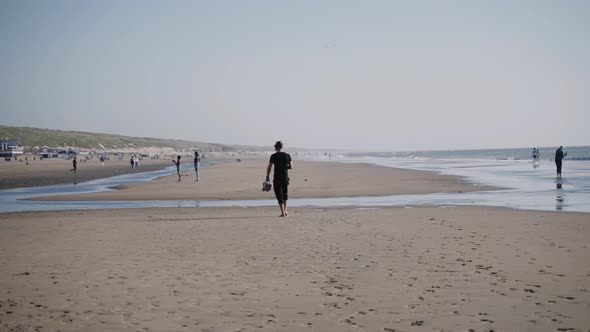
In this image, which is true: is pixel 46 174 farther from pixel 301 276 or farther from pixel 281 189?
pixel 301 276

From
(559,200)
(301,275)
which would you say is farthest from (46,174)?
(301,275)

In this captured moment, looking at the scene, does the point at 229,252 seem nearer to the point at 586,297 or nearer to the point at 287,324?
the point at 287,324

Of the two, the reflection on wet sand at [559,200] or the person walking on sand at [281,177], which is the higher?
the person walking on sand at [281,177]

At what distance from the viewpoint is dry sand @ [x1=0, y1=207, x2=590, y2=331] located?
506cm

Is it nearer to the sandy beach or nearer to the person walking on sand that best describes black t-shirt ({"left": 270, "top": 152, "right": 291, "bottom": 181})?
the person walking on sand

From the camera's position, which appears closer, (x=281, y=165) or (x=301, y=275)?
(x=301, y=275)

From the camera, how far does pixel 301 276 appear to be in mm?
6914

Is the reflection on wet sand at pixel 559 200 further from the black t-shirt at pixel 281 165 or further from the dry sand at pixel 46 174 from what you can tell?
the dry sand at pixel 46 174

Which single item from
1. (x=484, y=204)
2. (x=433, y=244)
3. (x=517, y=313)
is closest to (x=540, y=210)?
(x=484, y=204)

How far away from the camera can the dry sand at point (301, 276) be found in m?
5.06

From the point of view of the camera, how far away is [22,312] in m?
5.37

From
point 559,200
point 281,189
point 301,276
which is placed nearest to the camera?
point 301,276

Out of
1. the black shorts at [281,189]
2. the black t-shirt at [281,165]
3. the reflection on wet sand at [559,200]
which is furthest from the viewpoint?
the reflection on wet sand at [559,200]

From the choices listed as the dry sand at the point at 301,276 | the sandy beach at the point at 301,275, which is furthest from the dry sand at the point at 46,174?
the dry sand at the point at 301,276
